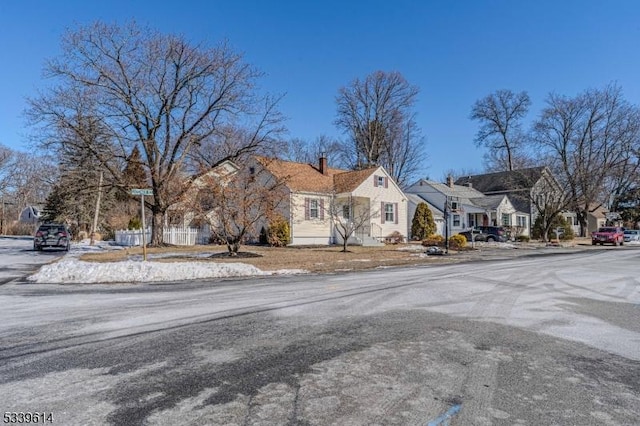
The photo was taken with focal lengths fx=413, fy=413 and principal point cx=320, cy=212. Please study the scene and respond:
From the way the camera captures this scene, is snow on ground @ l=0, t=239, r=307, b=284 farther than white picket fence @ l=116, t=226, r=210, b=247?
No

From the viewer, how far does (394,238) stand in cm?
3173

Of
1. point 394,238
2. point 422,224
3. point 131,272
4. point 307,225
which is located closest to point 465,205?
point 422,224

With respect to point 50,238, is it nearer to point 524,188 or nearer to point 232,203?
point 232,203

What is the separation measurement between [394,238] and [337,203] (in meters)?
5.36


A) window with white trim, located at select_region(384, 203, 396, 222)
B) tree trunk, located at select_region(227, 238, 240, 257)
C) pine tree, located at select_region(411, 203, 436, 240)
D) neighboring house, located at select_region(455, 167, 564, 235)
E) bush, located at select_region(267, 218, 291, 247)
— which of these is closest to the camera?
tree trunk, located at select_region(227, 238, 240, 257)

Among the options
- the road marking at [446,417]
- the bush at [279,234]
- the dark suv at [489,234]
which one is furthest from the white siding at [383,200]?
the road marking at [446,417]

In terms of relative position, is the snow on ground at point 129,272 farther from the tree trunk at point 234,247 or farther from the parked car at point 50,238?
the parked car at point 50,238

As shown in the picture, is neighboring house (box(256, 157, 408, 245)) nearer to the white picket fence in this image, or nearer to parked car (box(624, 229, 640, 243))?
the white picket fence

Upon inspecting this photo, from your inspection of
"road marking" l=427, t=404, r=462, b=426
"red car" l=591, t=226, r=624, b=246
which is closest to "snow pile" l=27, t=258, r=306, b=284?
"road marking" l=427, t=404, r=462, b=426

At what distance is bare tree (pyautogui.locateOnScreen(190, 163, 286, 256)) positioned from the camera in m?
18.1

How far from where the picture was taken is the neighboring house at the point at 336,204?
27922 millimetres

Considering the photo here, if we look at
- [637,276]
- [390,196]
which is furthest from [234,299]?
[390,196]

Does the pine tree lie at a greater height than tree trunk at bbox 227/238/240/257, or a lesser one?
greater

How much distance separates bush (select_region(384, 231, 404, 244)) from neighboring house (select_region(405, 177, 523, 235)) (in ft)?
40.3
